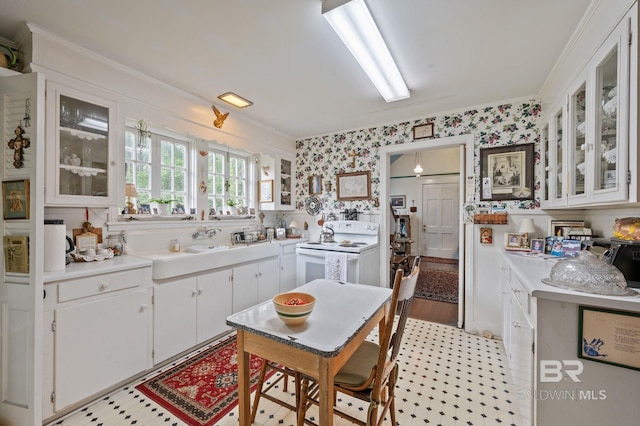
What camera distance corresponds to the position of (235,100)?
8.66 feet

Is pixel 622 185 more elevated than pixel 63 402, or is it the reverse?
pixel 622 185

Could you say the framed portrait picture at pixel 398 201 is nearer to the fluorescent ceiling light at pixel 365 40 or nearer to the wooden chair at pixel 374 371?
the fluorescent ceiling light at pixel 365 40

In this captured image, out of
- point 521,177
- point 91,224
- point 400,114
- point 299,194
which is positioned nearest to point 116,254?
point 91,224

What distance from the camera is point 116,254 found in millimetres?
2150

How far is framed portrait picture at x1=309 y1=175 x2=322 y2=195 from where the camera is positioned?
3.96m

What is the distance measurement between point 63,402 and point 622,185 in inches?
130

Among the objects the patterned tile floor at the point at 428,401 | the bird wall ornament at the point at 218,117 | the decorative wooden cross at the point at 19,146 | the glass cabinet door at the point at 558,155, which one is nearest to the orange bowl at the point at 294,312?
the patterned tile floor at the point at 428,401

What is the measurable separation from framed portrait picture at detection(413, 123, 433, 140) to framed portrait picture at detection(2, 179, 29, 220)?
11.4 feet

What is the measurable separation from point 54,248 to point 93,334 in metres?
0.63

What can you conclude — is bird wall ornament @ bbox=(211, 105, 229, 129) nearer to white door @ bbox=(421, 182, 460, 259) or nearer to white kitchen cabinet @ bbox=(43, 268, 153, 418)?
white kitchen cabinet @ bbox=(43, 268, 153, 418)

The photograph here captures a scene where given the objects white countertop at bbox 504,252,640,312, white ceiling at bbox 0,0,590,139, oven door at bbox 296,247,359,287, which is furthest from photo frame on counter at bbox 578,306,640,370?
oven door at bbox 296,247,359,287

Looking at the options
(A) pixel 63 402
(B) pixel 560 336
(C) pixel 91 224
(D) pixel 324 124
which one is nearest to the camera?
(B) pixel 560 336

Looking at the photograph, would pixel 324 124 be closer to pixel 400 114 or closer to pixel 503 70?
pixel 400 114

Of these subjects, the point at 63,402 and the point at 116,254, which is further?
the point at 116,254
